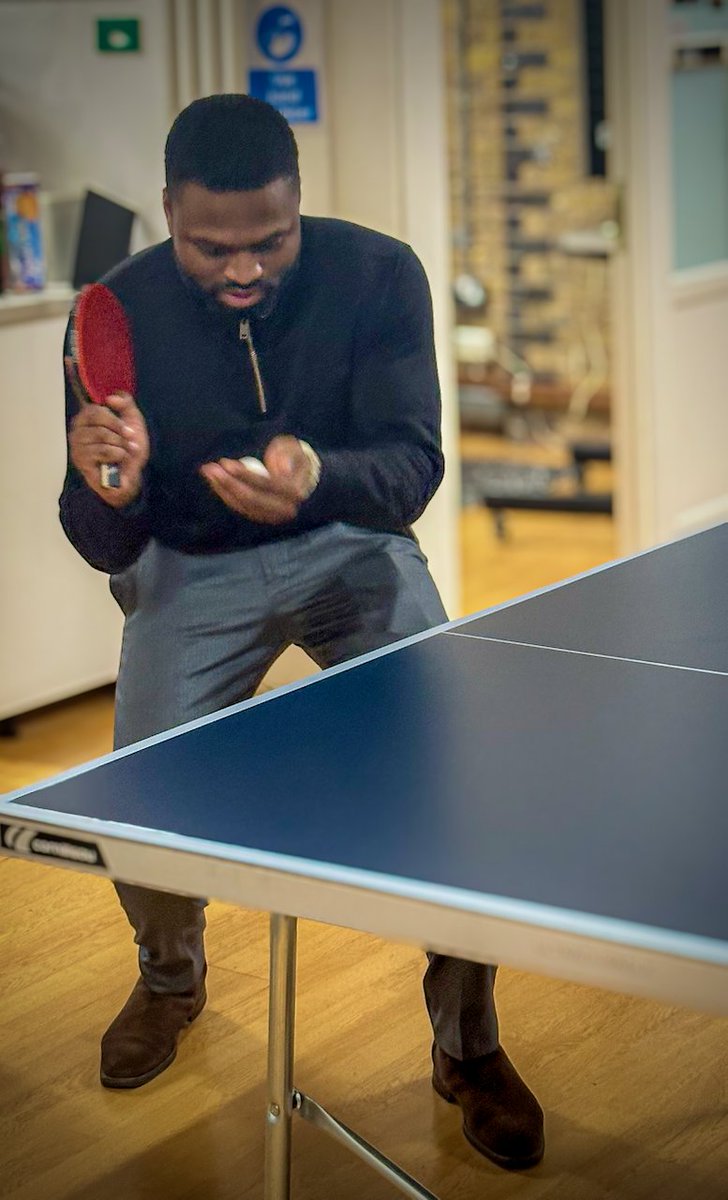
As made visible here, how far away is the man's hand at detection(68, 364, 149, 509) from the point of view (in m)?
2.48

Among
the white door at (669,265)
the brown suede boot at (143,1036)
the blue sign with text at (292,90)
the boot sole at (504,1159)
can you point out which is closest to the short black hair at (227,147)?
the brown suede boot at (143,1036)

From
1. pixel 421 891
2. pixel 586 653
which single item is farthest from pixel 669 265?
pixel 421 891

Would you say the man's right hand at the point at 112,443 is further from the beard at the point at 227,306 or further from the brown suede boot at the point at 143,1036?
the brown suede boot at the point at 143,1036

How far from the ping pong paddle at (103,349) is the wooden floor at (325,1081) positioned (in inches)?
34.9

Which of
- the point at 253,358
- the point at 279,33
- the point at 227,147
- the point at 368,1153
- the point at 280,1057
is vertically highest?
the point at 279,33

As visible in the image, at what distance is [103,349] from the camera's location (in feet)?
8.17

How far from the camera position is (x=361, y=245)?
2555 millimetres

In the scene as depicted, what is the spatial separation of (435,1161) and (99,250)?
98.3 inches

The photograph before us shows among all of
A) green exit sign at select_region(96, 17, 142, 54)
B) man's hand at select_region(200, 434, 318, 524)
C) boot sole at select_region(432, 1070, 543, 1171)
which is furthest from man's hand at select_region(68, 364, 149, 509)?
green exit sign at select_region(96, 17, 142, 54)

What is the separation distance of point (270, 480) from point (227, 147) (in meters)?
0.47

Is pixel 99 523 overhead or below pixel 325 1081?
overhead

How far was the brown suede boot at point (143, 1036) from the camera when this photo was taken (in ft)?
8.36

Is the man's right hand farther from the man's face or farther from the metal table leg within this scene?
the metal table leg

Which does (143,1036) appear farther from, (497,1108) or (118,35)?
(118,35)
